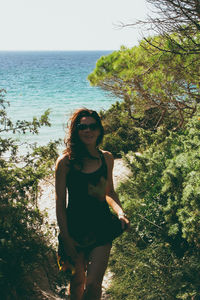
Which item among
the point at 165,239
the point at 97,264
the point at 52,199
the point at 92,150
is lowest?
the point at 52,199

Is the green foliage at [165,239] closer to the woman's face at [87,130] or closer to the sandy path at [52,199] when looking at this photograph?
the sandy path at [52,199]

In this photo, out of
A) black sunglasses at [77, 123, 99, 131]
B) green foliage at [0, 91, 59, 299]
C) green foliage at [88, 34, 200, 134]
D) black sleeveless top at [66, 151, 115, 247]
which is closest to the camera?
black sleeveless top at [66, 151, 115, 247]

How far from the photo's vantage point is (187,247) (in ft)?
12.0

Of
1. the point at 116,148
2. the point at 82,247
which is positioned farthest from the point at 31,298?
the point at 116,148

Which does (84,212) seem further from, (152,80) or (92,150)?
(152,80)

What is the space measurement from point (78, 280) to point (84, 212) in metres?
0.56

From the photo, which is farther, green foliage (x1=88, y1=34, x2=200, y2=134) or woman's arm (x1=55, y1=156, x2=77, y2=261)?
green foliage (x1=88, y1=34, x2=200, y2=134)

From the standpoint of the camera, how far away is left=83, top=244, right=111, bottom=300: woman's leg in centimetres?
230

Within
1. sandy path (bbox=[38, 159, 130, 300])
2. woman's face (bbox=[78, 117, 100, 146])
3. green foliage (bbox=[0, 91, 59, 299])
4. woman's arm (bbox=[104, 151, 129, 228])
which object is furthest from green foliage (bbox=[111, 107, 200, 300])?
woman's face (bbox=[78, 117, 100, 146])

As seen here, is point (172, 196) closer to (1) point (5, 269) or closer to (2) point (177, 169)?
(2) point (177, 169)

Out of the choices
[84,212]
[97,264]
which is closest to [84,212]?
[84,212]

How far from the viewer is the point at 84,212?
2439mm

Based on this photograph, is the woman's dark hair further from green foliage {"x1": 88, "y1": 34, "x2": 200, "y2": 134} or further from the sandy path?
green foliage {"x1": 88, "y1": 34, "x2": 200, "y2": 134}

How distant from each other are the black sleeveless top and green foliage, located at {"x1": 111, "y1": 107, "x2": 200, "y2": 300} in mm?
1098
